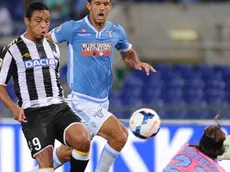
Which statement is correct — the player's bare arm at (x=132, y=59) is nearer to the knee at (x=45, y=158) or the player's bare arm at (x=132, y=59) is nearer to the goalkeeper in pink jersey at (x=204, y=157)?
the knee at (x=45, y=158)

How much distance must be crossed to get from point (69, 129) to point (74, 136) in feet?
0.33

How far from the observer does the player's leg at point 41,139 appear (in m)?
7.96

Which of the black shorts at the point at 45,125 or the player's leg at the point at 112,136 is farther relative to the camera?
the player's leg at the point at 112,136

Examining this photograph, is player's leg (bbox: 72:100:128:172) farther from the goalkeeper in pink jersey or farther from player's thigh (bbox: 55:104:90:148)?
the goalkeeper in pink jersey

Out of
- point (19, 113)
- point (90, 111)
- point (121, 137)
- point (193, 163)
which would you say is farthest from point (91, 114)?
point (193, 163)

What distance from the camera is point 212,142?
22.6ft

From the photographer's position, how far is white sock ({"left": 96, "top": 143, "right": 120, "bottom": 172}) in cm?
855

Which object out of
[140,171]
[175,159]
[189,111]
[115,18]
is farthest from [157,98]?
[175,159]

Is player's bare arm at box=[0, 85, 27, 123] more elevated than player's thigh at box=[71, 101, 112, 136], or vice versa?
player's bare arm at box=[0, 85, 27, 123]

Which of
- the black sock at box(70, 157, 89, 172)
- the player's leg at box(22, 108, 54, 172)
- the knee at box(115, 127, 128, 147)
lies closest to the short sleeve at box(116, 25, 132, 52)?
the knee at box(115, 127, 128, 147)

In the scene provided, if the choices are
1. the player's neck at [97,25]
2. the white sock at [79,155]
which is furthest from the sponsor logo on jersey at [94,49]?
the white sock at [79,155]

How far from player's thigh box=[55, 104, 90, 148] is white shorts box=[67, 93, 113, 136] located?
1.31 ft

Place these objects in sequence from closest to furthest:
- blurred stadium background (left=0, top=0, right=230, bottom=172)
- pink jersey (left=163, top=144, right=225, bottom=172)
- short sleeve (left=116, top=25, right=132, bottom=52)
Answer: pink jersey (left=163, top=144, right=225, bottom=172), short sleeve (left=116, top=25, right=132, bottom=52), blurred stadium background (left=0, top=0, right=230, bottom=172)

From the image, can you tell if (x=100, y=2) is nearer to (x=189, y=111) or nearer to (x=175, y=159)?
(x=175, y=159)
